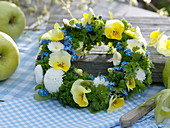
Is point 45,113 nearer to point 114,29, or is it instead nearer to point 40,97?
point 40,97

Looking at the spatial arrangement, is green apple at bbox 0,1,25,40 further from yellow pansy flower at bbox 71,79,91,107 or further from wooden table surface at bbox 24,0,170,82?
yellow pansy flower at bbox 71,79,91,107

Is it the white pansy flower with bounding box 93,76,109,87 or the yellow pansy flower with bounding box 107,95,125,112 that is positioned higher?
the white pansy flower with bounding box 93,76,109,87

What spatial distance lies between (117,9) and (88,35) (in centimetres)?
111

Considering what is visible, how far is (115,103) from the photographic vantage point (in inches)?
42.9

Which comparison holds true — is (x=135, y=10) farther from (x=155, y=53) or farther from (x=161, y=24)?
(x=155, y=53)

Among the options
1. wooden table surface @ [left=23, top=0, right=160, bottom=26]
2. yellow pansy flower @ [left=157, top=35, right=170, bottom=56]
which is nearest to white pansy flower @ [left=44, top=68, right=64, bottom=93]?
yellow pansy flower @ [left=157, top=35, right=170, bottom=56]

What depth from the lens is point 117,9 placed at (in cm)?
224

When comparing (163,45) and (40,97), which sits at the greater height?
(163,45)

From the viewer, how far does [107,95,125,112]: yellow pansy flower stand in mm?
1057

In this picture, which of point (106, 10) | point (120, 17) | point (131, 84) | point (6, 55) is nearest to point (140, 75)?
point (131, 84)

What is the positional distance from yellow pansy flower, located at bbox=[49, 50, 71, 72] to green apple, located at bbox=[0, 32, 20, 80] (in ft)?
0.67

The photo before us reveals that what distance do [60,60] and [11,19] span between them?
1.87 ft

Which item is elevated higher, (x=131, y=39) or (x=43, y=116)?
(x=131, y=39)

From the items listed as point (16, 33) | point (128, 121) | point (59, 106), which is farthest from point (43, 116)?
point (16, 33)
